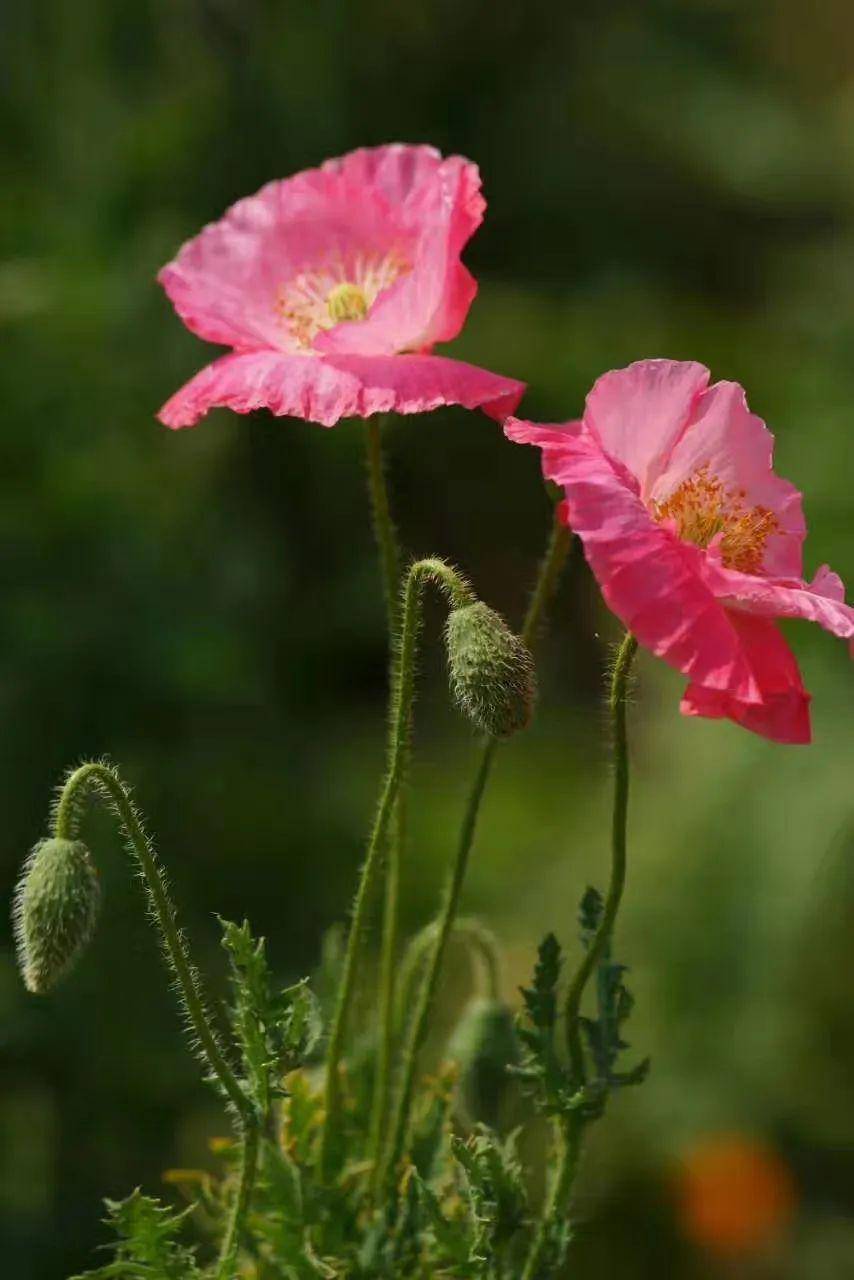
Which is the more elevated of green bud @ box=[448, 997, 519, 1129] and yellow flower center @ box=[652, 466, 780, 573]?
yellow flower center @ box=[652, 466, 780, 573]

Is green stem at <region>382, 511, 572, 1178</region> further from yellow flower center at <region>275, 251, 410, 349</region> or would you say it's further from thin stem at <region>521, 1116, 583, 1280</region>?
yellow flower center at <region>275, 251, 410, 349</region>

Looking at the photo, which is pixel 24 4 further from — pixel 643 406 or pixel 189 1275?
pixel 189 1275

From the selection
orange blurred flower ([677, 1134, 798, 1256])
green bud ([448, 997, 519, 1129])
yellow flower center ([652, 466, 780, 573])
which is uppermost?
yellow flower center ([652, 466, 780, 573])

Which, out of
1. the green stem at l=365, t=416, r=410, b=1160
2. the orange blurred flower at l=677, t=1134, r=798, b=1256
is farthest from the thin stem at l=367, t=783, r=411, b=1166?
the orange blurred flower at l=677, t=1134, r=798, b=1256

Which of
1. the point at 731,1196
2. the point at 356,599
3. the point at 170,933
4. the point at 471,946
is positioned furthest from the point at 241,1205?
the point at 356,599

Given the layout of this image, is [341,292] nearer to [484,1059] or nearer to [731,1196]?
[484,1059]

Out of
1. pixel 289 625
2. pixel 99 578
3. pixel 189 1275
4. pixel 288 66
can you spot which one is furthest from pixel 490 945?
pixel 288 66

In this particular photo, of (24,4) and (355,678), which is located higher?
(24,4)

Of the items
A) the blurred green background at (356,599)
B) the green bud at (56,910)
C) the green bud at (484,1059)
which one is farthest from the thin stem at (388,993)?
the blurred green background at (356,599)
